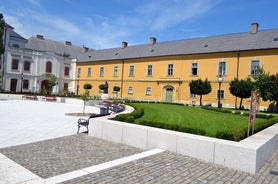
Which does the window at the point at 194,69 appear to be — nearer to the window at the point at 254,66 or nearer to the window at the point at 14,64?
the window at the point at 254,66

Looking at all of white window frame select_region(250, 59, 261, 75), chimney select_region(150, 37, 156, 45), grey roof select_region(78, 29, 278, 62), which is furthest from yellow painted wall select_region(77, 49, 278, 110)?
chimney select_region(150, 37, 156, 45)

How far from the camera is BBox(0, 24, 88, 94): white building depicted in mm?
40562

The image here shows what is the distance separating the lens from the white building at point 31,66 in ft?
133

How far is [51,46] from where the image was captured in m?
52.8

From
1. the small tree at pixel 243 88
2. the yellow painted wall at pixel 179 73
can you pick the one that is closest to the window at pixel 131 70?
the yellow painted wall at pixel 179 73

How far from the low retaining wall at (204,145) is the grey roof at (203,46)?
905 inches

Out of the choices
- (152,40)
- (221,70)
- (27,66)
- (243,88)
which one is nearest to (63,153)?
(243,88)

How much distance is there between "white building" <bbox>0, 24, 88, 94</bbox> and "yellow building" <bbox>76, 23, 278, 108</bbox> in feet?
20.7

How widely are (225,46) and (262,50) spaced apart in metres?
4.67

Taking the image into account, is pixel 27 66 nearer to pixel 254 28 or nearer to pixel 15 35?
pixel 15 35

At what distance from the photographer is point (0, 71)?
39.4 meters

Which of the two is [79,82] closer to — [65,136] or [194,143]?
[65,136]

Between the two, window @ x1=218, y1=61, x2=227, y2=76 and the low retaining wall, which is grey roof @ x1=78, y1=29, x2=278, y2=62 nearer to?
window @ x1=218, y1=61, x2=227, y2=76

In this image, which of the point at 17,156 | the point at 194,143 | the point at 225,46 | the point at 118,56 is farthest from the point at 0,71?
the point at 194,143
